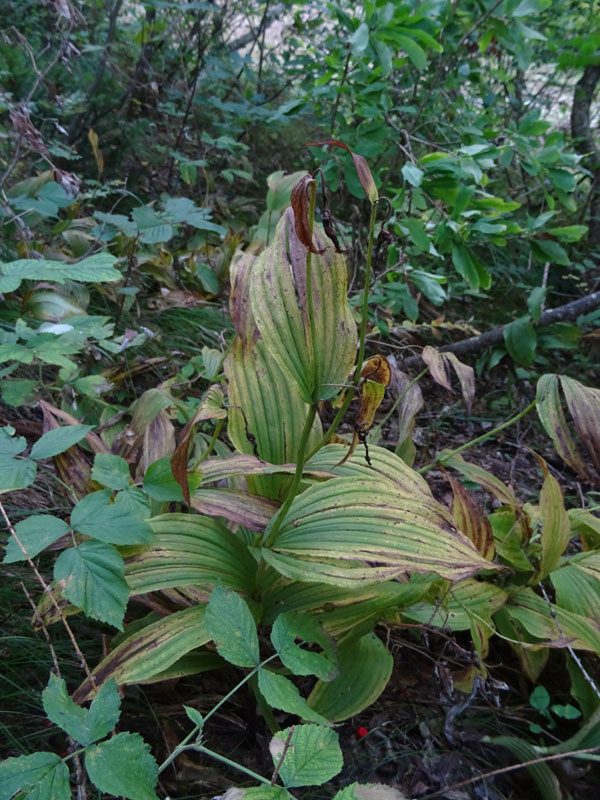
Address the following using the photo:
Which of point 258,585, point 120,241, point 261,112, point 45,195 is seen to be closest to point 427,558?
point 258,585

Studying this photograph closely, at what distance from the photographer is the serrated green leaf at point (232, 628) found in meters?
0.73

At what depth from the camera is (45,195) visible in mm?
2020

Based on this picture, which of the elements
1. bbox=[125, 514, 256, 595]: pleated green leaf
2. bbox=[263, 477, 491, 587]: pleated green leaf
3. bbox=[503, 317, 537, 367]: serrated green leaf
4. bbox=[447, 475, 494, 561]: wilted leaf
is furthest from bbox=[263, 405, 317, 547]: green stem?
bbox=[503, 317, 537, 367]: serrated green leaf

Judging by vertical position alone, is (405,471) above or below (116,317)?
below

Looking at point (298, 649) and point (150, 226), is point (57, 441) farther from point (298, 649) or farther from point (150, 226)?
point (150, 226)

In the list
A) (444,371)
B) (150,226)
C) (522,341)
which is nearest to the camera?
(444,371)

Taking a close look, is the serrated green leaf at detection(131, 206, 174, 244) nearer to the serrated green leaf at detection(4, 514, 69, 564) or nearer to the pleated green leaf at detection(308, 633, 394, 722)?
the serrated green leaf at detection(4, 514, 69, 564)

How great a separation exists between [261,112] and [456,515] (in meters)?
3.20

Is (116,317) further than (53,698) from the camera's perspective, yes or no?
Yes

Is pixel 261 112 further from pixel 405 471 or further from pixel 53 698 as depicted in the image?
pixel 53 698

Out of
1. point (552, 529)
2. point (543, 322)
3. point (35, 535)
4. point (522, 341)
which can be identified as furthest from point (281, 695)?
point (543, 322)

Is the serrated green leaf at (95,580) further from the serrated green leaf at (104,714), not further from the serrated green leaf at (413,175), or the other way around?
the serrated green leaf at (413,175)

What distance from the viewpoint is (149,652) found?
2.87 feet

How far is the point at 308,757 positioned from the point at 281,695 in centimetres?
16
